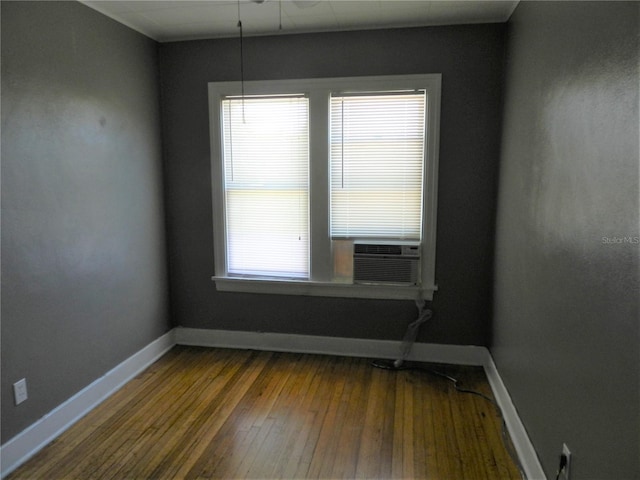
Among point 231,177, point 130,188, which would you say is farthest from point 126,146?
point 231,177

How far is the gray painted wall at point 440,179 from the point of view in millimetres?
3066

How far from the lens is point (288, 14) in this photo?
2.88 metres

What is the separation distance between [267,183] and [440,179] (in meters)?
1.30

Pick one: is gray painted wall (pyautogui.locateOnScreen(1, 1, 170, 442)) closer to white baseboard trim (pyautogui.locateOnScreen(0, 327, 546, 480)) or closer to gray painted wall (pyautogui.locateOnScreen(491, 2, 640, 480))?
white baseboard trim (pyautogui.locateOnScreen(0, 327, 546, 480))

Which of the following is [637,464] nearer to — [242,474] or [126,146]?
[242,474]

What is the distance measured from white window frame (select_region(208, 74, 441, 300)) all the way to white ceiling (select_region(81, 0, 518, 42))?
0.36 metres

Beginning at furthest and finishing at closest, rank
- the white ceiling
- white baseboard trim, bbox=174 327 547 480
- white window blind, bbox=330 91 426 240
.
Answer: white baseboard trim, bbox=174 327 547 480 < white window blind, bbox=330 91 426 240 < the white ceiling

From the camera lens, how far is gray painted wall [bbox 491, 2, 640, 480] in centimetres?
124

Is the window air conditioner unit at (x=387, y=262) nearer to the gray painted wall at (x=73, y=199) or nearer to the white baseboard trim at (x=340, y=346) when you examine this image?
the white baseboard trim at (x=340, y=346)

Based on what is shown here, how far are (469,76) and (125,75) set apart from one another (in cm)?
236

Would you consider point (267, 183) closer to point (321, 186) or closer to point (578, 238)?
point (321, 186)

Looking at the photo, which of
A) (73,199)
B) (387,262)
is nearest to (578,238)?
(387,262)

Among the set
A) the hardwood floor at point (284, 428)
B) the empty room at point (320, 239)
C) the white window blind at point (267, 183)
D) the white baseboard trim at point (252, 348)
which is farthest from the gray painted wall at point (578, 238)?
the white window blind at point (267, 183)

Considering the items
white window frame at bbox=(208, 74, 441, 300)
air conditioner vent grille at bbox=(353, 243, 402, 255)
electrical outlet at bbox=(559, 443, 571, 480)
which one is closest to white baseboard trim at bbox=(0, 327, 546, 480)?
electrical outlet at bbox=(559, 443, 571, 480)
